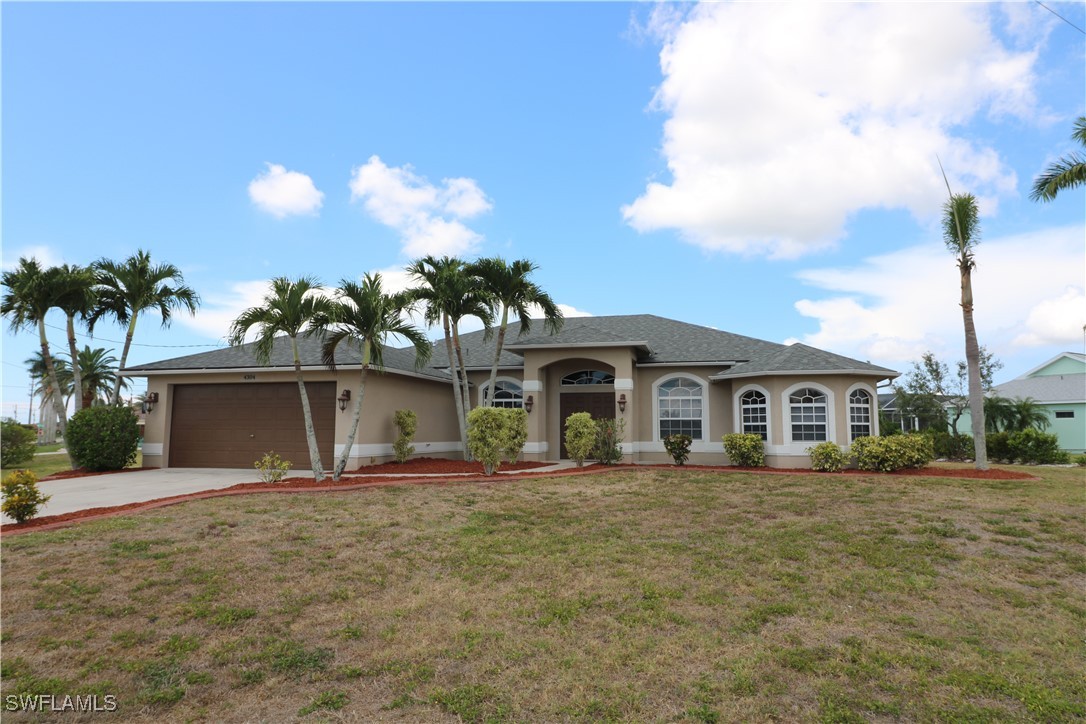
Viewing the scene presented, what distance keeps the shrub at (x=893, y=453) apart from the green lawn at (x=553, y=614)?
209 inches

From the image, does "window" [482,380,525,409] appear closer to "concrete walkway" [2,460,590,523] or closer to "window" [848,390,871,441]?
"concrete walkway" [2,460,590,523]

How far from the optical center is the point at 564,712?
169 inches

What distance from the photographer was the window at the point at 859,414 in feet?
56.0

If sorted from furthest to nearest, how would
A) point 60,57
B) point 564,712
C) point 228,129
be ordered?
1. point 228,129
2. point 60,57
3. point 564,712

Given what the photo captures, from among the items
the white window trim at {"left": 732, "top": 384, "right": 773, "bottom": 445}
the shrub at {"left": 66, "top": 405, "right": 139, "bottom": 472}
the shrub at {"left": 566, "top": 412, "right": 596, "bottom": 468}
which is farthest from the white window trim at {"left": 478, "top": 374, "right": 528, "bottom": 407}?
the shrub at {"left": 66, "top": 405, "right": 139, "bottom": 472}

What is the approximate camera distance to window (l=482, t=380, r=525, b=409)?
68.6 feet

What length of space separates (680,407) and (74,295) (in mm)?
19213

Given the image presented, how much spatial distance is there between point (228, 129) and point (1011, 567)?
58.4 ft

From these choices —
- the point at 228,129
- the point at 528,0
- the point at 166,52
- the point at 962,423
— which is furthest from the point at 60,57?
the point at 962,423

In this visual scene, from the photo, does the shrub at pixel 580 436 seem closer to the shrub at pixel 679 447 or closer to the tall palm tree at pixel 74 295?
the shrub at pixel 679 447

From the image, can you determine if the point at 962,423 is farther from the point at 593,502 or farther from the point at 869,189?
the point at 593,502

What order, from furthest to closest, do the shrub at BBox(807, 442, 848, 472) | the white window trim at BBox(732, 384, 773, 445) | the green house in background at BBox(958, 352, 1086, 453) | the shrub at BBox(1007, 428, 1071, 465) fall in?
the green house in background at BBox(958, 352, 1086, 453), the shrub at BBox(1007, 428, 1071, 465), the white window trim at BBox(732, 384, 773, 445), the shrub at BBox(807, 442, 848, 472)

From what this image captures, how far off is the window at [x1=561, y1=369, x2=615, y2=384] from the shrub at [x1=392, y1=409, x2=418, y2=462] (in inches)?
218

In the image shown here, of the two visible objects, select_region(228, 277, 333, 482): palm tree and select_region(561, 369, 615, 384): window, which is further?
select_region(561, 369, 615, 384): window
